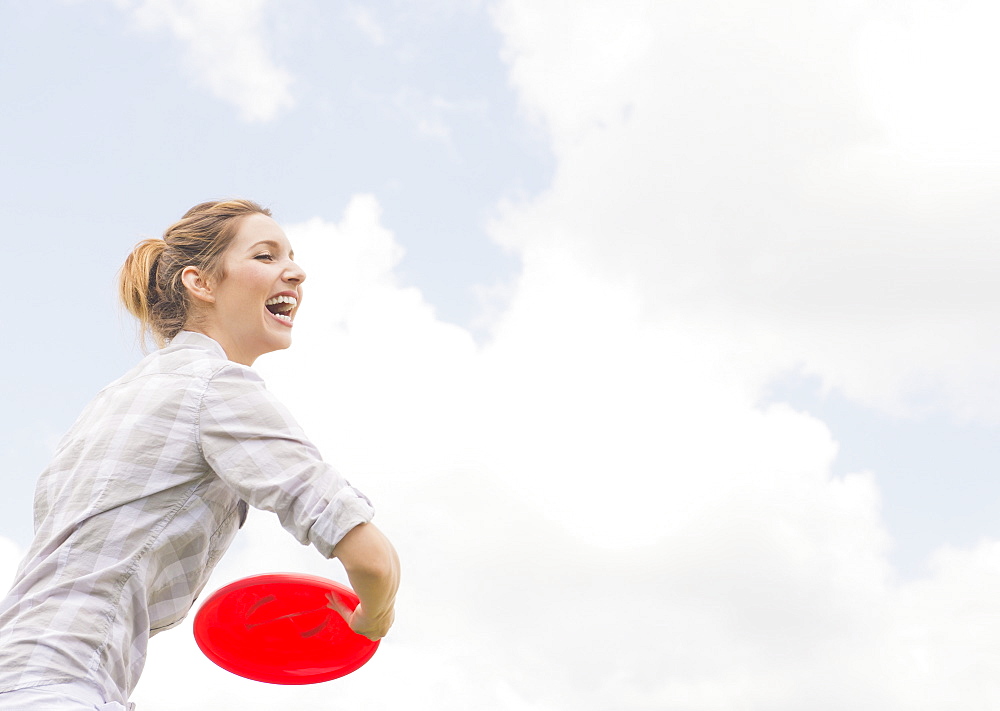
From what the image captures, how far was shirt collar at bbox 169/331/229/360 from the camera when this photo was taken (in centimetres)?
427

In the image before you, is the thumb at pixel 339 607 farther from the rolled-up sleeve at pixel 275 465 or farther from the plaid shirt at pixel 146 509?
the rolled-up sleeve at pixel 275 465

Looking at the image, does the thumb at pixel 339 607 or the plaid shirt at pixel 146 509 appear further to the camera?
the thumb at pixel 339 607

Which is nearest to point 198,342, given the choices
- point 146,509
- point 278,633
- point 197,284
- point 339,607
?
point 197,284

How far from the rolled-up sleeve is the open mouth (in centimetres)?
87

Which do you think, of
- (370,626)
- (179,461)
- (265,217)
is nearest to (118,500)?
(179,461)

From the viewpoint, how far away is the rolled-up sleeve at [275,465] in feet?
11.6

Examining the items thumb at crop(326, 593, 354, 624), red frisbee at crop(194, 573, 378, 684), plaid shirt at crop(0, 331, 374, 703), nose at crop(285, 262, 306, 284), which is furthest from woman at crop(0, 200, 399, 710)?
red frisbee at crop(194, 573, 378, 684)

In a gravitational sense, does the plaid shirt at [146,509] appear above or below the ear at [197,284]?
below

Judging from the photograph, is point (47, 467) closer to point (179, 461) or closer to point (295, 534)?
point (179, 461)

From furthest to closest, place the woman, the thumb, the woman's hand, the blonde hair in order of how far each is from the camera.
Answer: the blonde hair < the thumb < the woman's hand < the woman

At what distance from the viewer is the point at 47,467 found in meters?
3.97

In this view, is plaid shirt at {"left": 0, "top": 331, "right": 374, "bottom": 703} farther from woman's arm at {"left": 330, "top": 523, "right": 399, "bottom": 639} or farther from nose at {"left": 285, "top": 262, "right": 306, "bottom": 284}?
nose at {"left": 285, "top": 262, "right": 306, "bottom": 284}

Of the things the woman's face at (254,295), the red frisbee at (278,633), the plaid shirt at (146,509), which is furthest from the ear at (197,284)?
the red frisbee at (278,633)

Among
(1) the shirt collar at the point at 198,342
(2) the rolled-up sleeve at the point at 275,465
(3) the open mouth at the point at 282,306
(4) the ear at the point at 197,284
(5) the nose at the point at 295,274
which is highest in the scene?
(5) the nose at the point at 295,274
